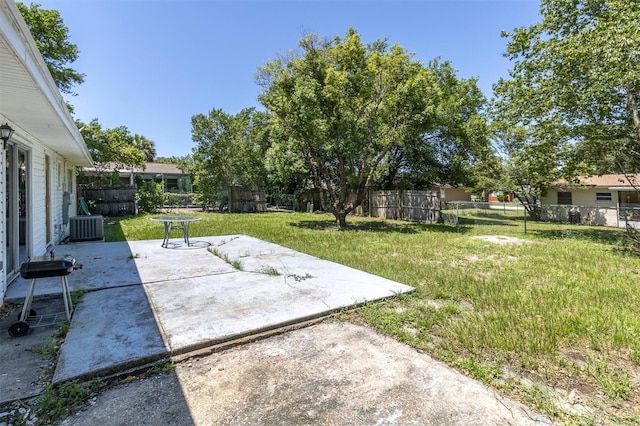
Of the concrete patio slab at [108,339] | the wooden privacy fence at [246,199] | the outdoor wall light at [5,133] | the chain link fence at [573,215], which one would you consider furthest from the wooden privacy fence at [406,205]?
the outdoor wall light at [5,133]

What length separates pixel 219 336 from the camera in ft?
9.65

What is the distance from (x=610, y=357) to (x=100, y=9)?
10464 millimetres

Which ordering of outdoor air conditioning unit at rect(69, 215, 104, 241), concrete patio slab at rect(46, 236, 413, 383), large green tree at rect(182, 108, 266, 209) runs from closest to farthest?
concrete patio slab at rect(46, 236, 413, 383)
outdoor air conditioning unit at rect(69, 215, 104, 241)
large green tree at rect(182, 108, 266, 209)

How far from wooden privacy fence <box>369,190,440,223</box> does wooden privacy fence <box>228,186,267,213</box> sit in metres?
7.05

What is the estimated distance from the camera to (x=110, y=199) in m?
17.0

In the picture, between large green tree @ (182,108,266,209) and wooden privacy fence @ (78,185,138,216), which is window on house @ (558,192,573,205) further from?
wooden privacy fence @ (78,185,138,216)

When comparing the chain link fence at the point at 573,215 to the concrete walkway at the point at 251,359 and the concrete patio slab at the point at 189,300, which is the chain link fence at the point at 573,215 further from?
the concrete walkway at the point at 251,359

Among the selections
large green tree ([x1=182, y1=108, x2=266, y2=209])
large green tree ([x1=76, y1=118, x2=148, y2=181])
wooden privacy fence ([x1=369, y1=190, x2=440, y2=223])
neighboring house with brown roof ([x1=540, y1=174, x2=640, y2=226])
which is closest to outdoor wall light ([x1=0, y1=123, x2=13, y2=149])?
large green tree ([x1=76, y1=118, x2=148, y2=181])

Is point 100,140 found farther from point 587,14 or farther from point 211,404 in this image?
point 587,14

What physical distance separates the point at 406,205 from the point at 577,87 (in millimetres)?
8555

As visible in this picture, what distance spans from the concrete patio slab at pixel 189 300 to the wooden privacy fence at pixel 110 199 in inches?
470

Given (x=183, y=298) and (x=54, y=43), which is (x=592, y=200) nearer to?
(x=183, y=298)

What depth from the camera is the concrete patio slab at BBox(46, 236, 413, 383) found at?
2.70 metres

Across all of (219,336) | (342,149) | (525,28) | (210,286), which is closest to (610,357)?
(219,336)
